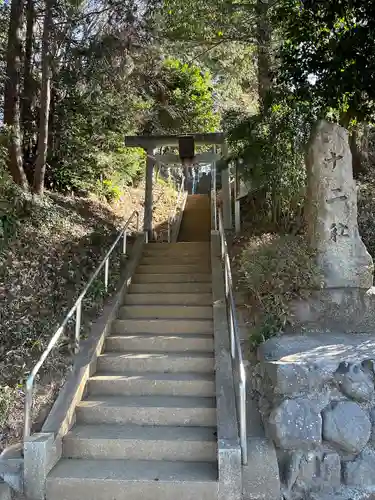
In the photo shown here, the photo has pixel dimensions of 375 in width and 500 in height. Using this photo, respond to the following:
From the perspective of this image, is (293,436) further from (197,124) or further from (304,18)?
(197,124)

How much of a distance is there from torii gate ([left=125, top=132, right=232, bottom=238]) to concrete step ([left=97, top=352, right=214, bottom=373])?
510 cm

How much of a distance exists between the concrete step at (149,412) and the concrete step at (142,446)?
21 centimetres

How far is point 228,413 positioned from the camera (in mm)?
4344

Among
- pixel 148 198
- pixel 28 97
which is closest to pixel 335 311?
pixel 148 198

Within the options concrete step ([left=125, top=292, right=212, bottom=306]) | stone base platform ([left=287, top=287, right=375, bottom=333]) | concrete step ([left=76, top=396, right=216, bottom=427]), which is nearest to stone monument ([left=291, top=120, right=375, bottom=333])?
stone base platform ([left=287, top=287, right=375, bottom=333])

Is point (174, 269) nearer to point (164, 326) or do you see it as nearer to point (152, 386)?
point (164, 326)

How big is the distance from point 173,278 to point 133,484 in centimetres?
396

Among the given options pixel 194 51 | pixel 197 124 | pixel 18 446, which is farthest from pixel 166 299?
pixel 197 124

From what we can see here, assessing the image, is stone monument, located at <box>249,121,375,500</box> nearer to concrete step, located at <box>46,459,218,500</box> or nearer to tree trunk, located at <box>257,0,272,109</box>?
concrete step, located at <box>46,459,218,500</box>

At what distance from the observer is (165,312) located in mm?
6414

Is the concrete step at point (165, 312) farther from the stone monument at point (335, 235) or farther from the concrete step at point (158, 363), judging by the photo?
the stone monument at point (335, 235)

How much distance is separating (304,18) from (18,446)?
6270mm

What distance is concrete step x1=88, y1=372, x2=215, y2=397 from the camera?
4.96 meters

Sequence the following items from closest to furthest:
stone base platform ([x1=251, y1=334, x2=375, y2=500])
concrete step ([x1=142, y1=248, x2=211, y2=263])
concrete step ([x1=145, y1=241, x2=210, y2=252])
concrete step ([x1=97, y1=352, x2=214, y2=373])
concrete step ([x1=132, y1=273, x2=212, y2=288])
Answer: stone base platform ([x1=251, y1=334, x2=375, y2=500]) → concrete step ([x1=97, y1=352, x2=214, y2=373]) → concrete step ([x1=132, y1=273, x2=212, y2=288]) → concrete step ([x1=142, y1=248, x2=211, y2=263]) → concrete step ([x1=145, y1=241, x2=210, y2=252])
